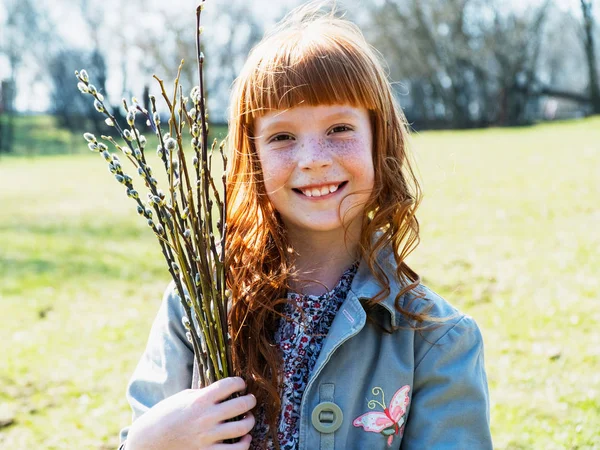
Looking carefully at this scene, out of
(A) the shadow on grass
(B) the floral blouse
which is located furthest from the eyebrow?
(A) the shadow on grass

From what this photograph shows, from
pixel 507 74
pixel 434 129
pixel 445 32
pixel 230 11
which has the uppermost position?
pixel 230 11

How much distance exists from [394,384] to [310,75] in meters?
0.76

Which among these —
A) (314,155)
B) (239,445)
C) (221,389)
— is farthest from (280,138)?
(239,445)

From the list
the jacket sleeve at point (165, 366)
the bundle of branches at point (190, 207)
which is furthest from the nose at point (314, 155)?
the jacket sleeve at point (165, 366)

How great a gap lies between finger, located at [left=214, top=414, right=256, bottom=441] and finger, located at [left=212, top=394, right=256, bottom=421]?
0.7 inches

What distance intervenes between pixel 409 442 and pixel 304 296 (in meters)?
0.43

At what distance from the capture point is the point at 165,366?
170 cm

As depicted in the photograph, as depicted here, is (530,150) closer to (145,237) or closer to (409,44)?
(145,237)

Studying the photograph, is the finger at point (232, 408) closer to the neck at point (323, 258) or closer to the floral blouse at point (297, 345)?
the floral blouse at point (297, 345)

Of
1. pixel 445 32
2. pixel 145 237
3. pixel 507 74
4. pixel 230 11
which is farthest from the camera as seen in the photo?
pixel 230 11

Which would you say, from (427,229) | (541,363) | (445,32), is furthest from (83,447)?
(445,32)

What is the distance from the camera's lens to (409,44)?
2964 cm

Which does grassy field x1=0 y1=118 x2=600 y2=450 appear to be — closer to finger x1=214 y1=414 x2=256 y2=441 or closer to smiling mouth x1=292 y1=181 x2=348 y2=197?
smiling mouth x1=292 y1=181 x2=348 y2=197

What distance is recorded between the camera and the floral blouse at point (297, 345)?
5.26ft
